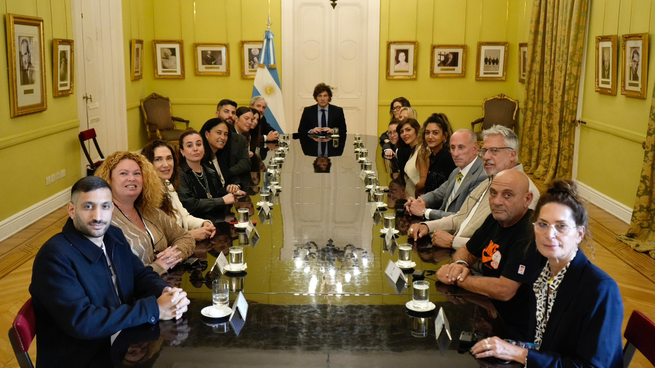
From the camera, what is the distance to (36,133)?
7.97 metres

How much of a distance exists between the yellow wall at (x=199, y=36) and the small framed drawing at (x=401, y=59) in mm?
2191

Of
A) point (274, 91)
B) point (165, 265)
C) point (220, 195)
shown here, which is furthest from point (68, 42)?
point (165, 265)

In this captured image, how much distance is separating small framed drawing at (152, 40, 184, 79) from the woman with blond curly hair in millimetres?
9318

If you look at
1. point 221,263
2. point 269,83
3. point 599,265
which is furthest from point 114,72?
point 221,263

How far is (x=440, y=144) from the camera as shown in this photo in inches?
236

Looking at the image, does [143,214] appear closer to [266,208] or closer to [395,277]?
[266,208]

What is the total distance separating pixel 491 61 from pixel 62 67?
7932mm

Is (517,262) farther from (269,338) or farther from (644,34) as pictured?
(644,34)

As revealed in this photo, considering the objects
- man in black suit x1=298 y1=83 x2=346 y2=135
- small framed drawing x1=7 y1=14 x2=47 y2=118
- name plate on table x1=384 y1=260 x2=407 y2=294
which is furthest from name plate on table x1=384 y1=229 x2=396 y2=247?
man in black suit x1=298 y1=83 x2=346 y2=135

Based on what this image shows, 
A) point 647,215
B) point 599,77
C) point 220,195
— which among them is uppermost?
point 599,77

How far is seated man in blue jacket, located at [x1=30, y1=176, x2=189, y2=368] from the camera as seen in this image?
2539mm

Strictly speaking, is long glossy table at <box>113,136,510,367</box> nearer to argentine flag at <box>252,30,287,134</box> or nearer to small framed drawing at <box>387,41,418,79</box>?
argentine flag at <box>252,30,287,134</box>

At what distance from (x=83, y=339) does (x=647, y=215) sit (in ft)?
20.9

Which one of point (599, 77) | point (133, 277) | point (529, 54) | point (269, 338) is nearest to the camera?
point (269, 338)
